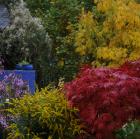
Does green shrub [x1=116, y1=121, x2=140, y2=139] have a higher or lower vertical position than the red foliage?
lower

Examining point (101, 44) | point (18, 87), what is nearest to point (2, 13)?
point (101, 44)

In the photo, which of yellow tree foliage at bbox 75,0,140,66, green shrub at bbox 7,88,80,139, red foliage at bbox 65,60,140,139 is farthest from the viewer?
yellow tree foliage at bbox 75,0,140,66

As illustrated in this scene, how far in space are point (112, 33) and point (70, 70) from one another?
8.04 feet

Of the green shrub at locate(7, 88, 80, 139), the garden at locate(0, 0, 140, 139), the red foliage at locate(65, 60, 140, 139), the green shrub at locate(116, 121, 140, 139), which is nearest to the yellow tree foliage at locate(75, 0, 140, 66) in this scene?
the garden at locate(0, 0, 140, 139)

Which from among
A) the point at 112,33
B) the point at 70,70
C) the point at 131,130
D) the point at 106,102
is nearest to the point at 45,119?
the point at 106,102

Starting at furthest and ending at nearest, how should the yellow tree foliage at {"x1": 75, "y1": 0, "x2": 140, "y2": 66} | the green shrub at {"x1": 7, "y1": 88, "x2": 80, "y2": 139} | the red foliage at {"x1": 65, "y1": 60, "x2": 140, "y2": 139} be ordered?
the yellow tree foliage at {"x1": 75, "y1": 0, "x2": 140, "y2": 66}
the green shrub at {"x1": 7, "y1": 88, "x2": 80, "y2": 139}
the red foliage at {"x1": 65, "y1": 60, "x2": 140, "y2": 139}

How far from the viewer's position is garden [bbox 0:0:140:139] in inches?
280

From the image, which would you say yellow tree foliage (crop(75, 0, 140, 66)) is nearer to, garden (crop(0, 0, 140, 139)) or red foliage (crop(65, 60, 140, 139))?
garden (crop(0, 0, 140, 139))

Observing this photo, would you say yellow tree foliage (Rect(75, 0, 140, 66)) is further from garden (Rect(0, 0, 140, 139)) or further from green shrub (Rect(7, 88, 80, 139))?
green shrub (Rect(7, 88, 80, 139))

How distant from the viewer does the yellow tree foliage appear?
14.6m

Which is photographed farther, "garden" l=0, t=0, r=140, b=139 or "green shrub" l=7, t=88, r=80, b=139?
"green shrub" l=7, t=88, r=80, b=139

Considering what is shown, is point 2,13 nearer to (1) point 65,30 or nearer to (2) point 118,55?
(1) point 65,30

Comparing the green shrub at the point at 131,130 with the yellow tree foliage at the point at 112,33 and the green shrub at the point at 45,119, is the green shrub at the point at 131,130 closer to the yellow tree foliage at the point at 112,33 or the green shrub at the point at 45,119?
the green shrub at the point at 45,119

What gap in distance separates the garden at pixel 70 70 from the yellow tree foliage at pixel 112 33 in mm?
24
